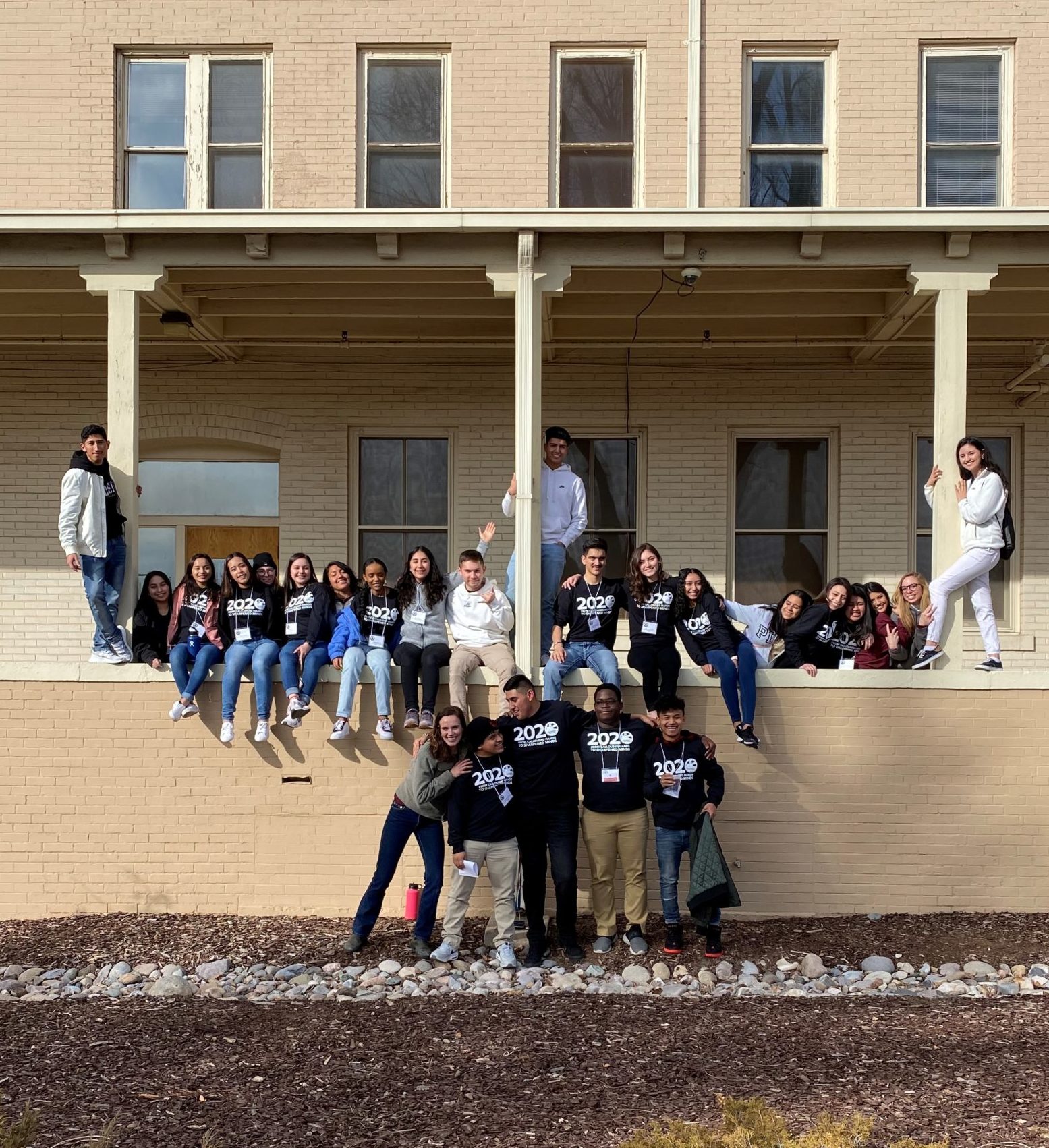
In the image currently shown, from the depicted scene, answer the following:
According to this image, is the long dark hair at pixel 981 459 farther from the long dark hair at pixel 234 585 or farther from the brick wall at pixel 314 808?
the long dark hair at pixel 234 585

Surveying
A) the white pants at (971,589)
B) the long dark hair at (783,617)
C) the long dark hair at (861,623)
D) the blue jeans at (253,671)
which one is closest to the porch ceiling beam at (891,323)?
the white pants at (971,589)

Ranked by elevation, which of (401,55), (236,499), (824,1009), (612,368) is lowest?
(824,1009)

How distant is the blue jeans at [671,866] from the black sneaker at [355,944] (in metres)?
2.05

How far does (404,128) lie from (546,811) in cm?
717

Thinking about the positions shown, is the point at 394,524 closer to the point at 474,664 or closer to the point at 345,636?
the point at 345,636

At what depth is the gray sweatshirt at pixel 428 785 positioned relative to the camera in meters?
8.49

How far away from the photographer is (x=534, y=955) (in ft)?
27.9

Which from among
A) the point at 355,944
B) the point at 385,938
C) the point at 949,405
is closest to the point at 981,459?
the point at 949,405

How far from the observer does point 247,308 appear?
11.5 m

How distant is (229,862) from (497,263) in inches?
193

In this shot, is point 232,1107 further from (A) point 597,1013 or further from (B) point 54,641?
(B) point 54,641

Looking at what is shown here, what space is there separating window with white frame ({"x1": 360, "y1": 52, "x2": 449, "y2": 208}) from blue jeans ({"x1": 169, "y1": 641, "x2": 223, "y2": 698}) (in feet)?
17.0

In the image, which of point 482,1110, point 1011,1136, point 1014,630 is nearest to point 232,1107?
point 482,1110

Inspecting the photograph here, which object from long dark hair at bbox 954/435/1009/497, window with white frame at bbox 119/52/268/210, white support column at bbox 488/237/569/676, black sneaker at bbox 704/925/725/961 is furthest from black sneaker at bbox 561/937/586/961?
window with white frame at bbox 119/52/268/210
